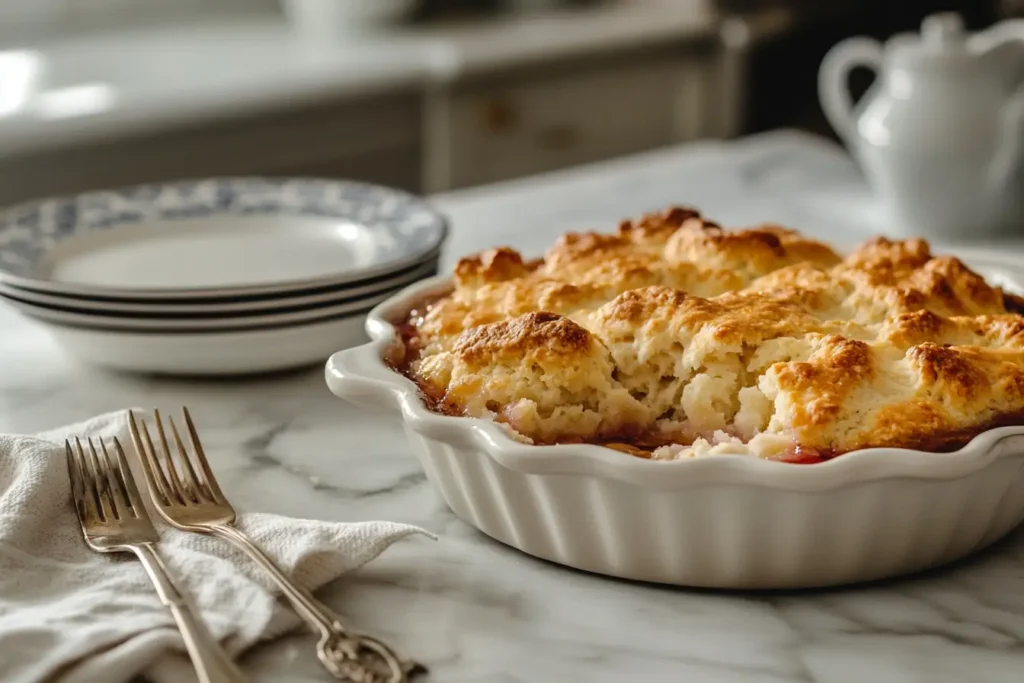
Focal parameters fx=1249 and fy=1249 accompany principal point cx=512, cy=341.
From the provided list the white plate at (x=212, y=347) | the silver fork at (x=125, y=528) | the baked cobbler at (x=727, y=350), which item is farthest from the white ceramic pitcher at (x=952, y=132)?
the silver fork at (x=125, y=528)

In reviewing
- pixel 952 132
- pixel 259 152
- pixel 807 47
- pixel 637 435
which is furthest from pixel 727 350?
pixel 807 47

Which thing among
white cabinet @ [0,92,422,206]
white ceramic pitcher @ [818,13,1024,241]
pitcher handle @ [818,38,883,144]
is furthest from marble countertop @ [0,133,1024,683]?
white cabinet @ [0,92,422,206]

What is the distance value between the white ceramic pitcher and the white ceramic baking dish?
2.90 ft

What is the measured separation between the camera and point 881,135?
171cm

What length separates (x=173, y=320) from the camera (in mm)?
1170

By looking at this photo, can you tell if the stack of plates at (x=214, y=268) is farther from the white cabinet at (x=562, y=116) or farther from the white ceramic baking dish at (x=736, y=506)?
the white cabinet at (x=562, y=116)

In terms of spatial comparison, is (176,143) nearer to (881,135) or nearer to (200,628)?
(881,135)

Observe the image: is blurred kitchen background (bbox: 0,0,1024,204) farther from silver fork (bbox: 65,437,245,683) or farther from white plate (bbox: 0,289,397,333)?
silver fork (bbox: 65,437,245,683)

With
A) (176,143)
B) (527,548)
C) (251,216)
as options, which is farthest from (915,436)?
(176,143)

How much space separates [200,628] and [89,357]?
0.57 meters

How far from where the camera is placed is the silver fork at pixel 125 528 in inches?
29.0

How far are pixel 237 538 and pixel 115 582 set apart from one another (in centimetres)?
8

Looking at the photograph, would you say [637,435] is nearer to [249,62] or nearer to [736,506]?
[736,506]

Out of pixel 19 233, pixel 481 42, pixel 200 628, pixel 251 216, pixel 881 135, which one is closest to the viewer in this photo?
pixel 200 628
